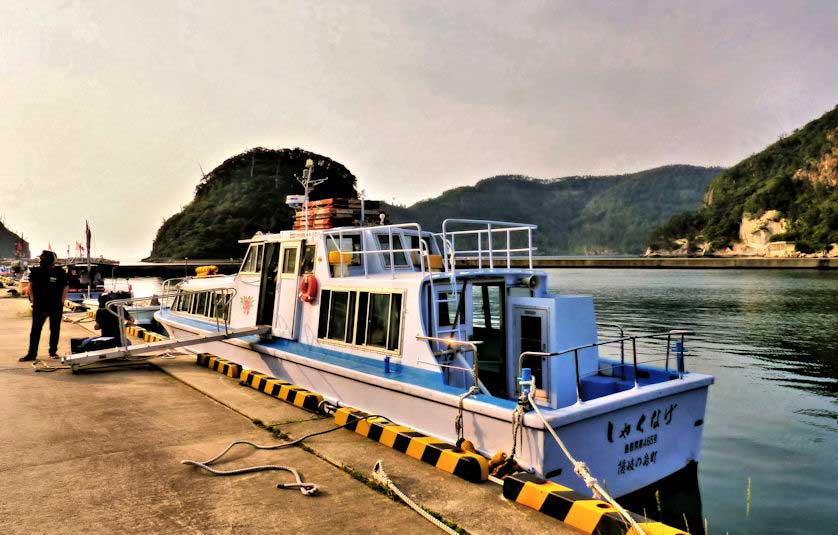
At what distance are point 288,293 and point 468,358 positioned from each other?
13.8 ft

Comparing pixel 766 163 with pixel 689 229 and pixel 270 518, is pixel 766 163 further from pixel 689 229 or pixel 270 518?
pixel 270 518

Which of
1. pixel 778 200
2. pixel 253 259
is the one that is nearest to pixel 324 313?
pixel 253 259

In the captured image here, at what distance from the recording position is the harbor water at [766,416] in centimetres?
859

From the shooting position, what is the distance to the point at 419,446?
6.61 metres

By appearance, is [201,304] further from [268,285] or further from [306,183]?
[306,183]

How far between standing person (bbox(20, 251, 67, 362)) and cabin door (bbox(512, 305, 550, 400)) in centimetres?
997

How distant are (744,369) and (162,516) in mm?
19561

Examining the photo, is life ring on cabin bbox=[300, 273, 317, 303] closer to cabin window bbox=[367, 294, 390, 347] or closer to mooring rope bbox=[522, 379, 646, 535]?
cabin window bbox=[367, 294, 390, 347]

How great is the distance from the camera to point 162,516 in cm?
506

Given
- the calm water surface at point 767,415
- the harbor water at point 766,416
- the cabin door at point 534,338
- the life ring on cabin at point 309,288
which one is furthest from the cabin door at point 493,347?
the calm water surface at point 767,415

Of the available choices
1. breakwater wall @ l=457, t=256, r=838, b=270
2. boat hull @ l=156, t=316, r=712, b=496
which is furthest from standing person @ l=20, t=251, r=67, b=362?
breakwater wall @ l=457, t=256, r=838, b=270

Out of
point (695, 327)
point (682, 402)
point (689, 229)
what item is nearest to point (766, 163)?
point (689, 229)

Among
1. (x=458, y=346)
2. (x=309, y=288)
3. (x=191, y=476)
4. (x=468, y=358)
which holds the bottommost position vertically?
(x=191, y=476)

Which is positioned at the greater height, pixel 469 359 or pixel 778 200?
pixel 778 200
